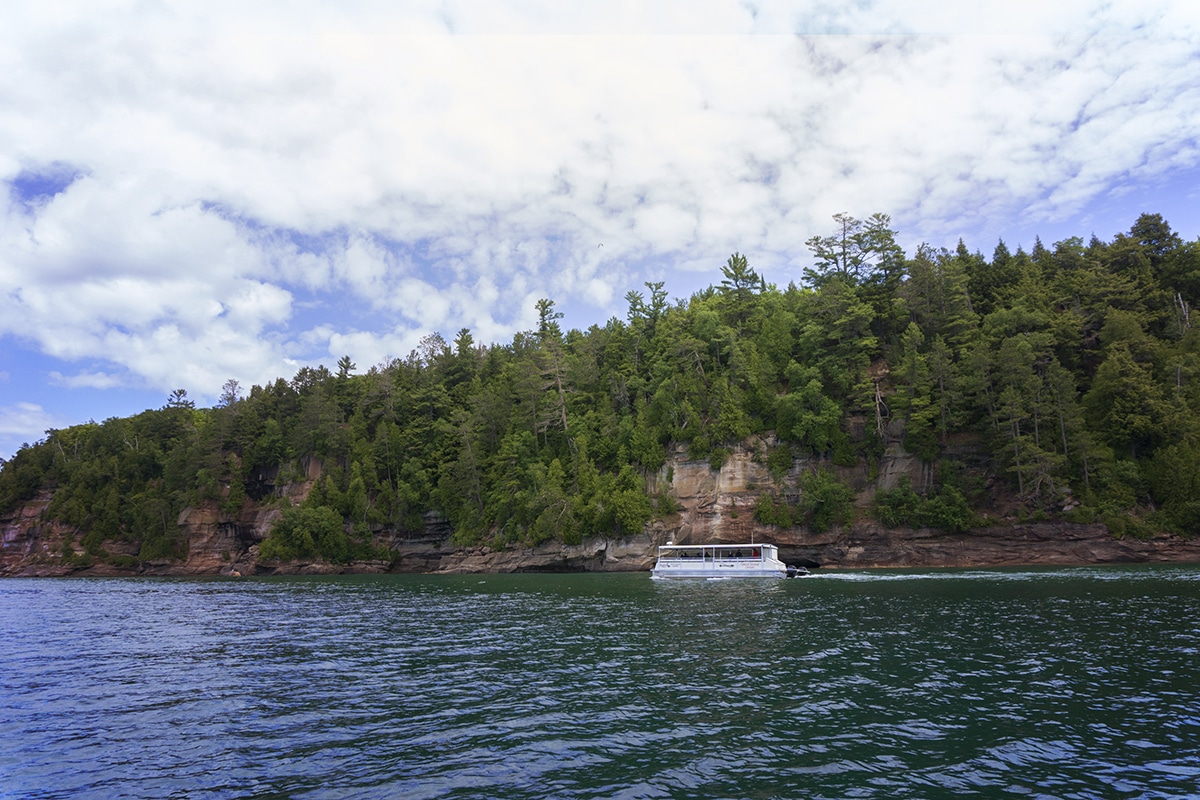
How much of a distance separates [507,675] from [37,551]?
13980 centimetres

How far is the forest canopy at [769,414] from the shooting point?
217 feet

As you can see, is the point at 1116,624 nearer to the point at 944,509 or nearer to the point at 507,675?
the point at 507,675

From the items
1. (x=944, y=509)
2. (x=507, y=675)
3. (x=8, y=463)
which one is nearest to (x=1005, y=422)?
(x=944, y=509)

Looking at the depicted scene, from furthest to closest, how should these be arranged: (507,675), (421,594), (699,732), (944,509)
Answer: (944,509), (421,594), (507,675), (699,732)

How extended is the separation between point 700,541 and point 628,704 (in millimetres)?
60660

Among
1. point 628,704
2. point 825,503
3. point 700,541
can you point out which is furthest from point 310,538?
point 628,704

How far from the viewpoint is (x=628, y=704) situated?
17.5m

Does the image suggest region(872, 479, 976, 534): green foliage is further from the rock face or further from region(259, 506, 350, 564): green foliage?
region(259, 506, 350, 564): green foliage

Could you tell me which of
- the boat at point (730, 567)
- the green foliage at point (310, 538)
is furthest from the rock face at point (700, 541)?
the boat at point (730, 567)

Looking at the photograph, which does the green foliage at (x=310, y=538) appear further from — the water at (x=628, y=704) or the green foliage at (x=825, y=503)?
the green foliage at (x=825, y=503)

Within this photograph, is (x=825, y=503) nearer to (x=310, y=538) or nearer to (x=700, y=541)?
(x=700, y=541)

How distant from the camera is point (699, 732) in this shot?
15.1 metres

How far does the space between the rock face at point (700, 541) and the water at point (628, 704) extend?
106ft

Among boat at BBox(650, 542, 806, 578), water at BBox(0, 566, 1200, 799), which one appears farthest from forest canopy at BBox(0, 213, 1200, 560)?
water at BBox(0, 566, 1200, 799)
